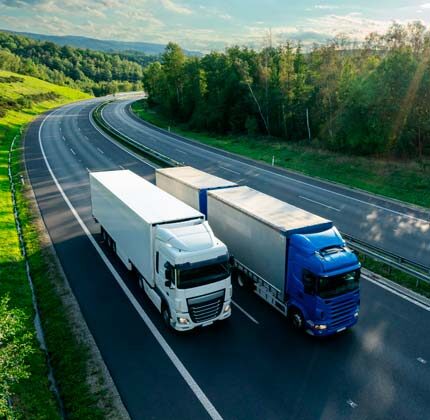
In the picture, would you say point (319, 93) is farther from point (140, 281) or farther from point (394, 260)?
point (140, 281)

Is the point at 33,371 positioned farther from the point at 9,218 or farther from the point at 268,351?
the point at 9,218

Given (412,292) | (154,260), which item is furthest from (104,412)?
(412,292)

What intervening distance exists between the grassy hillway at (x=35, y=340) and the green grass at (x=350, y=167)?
24823mm

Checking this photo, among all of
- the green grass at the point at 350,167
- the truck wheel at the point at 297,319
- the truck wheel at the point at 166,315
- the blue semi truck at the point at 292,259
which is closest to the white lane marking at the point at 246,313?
the blue semi truck at the point at 292,259

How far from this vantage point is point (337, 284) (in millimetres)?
12109

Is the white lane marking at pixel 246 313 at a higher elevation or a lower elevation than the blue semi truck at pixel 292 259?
lower

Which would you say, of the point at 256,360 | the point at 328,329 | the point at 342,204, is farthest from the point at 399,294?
the point at 342,204

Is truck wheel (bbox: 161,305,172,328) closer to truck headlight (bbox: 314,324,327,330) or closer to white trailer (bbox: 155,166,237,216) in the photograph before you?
truck headlight (bbox: 314,324,327,330)

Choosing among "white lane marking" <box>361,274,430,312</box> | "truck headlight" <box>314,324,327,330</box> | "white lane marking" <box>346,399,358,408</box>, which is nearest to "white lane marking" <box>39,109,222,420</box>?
"white lane marking" <box>346,399,358,408</box>

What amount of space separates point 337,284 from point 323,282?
0.56m

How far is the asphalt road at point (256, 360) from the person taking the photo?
10.1 meters

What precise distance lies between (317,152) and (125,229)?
32.7 meters

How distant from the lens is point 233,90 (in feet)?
209

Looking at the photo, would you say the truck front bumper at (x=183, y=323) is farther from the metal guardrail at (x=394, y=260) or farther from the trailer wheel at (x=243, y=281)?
the metal guardrail at (x=394, y=260)
